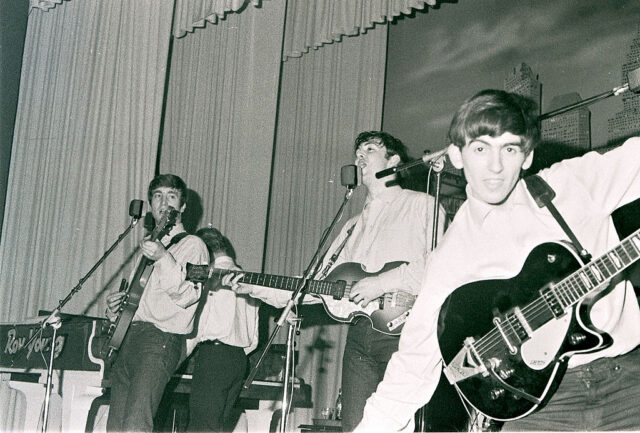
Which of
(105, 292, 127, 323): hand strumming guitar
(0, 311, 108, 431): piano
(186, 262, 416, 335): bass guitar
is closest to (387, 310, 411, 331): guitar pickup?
(186, 262, 416, 335): bass guitar

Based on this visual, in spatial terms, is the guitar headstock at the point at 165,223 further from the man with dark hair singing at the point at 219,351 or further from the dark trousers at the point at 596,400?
the dark trousers at the point at 596,400

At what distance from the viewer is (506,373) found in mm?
2240

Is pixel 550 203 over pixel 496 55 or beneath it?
beneath

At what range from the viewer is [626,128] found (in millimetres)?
4895

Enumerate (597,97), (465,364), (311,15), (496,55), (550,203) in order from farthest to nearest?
(311,15) → (496,55) → (465,364) → (597,97) → (550,203)

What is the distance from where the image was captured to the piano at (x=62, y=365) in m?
4.40

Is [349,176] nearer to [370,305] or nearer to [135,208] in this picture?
[370,305]

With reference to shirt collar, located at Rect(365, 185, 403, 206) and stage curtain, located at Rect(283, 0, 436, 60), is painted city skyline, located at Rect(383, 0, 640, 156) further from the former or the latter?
shirt collar, located at Rect(365, 185, 403, 206)

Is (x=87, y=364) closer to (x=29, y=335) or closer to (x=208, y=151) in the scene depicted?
(x=29, y=335)

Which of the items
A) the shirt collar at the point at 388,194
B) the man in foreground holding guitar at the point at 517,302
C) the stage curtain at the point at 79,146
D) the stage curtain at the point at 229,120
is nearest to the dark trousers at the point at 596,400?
the man in foreground holding guitar at the point at 517,302

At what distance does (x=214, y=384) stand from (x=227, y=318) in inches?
18.2

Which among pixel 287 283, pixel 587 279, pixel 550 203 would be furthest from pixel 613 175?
pixel 287 283

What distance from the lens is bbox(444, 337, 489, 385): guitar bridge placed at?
2.32 meters

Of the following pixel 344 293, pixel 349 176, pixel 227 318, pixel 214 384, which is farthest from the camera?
pixel 227 318
